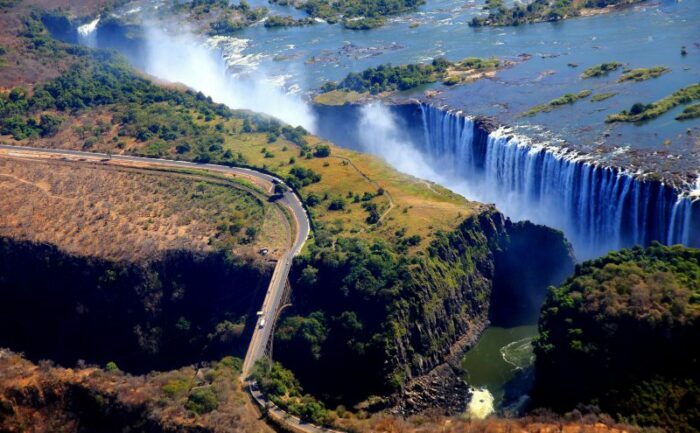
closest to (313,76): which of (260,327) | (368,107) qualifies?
(368,107)

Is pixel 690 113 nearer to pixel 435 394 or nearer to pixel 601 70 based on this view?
pixel 601 70

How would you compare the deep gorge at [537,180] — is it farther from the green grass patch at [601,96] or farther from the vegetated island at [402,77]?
the green grass patch at [601,96]

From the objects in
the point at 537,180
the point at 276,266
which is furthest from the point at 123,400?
the point at 537,180

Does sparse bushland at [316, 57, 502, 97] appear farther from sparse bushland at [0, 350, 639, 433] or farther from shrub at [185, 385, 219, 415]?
shrub at [185, 385, 219, 415]

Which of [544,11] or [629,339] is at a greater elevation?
[544,11]

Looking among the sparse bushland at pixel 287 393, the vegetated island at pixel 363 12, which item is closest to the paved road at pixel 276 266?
the sparse bushland at pixel 287 393

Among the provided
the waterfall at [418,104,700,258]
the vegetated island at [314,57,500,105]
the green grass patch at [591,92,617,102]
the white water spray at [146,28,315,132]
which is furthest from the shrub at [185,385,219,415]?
the vegetated island at [314,57,500,105]

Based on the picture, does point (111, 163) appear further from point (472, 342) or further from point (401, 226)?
point (472, 342)
